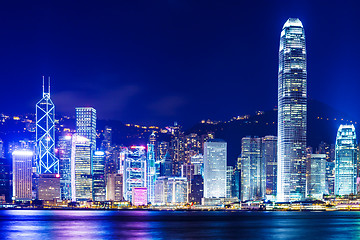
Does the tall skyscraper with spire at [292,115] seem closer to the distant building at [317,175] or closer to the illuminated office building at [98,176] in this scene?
the distant building at [317,175]

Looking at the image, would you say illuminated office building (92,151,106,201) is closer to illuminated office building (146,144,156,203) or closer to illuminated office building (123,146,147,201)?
illuminated office building (123,146,147,201)

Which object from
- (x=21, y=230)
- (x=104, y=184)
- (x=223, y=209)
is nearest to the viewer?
(x=21, y=230)

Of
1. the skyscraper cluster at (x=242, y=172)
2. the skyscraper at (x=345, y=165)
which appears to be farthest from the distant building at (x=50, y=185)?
the skyscraper at (x=345, y=165)

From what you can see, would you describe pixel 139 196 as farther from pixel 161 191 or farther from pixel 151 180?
pixel 151 180

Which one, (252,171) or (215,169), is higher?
(215,169)

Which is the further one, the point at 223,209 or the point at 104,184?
the point at 104,184

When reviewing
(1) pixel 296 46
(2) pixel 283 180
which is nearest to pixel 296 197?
(2) pixel 283 180

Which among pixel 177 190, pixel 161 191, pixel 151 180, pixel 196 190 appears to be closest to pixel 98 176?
pixel 151 180

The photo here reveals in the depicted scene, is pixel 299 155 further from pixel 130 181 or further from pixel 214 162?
pixel 130 181
